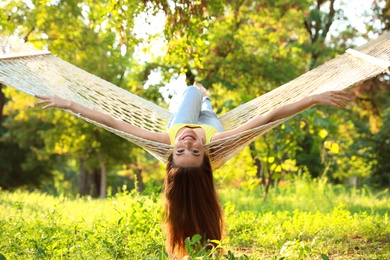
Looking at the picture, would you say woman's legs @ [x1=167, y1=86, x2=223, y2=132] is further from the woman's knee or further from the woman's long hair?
the woman's long hair

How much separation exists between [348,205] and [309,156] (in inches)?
172

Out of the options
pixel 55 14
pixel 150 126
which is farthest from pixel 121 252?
pixel 55 14

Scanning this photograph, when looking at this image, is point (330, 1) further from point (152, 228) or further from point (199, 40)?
point (152, 228)

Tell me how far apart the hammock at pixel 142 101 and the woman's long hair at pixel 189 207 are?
5.2 inches

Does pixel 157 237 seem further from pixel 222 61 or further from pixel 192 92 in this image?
pixel 222 61

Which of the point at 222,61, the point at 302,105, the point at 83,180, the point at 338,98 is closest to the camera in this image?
the point at 338,98

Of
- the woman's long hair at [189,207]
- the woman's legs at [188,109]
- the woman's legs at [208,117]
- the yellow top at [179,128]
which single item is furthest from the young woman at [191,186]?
the woman's legs at [208,117]

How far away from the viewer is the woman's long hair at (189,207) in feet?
7.86

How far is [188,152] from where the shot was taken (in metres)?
2.42

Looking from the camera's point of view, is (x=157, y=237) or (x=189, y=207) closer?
(x=189, y=207)

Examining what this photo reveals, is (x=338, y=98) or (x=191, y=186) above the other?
(x=338, y=98)

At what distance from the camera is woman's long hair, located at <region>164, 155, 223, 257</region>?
2395 millimetres

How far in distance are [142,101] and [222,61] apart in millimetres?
4273

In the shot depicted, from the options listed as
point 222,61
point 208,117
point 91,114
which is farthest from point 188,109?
point 222,61
